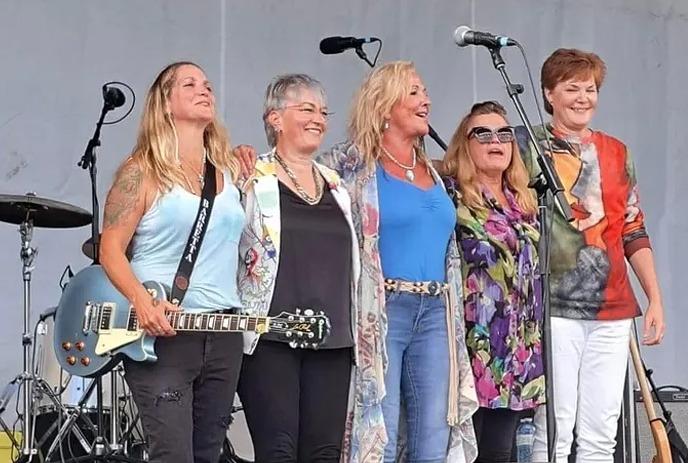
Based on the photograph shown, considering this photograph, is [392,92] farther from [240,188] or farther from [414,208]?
[240,188]

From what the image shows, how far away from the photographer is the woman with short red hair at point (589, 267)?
418 centimetres

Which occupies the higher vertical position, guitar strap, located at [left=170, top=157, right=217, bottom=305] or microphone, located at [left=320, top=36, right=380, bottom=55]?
microphone, located at [left=320, top=36, right=380, bottom=55]

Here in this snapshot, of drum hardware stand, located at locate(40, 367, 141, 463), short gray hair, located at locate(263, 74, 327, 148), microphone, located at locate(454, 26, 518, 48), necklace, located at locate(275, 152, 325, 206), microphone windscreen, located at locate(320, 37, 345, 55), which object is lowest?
drum hardware stand, located at locate(40, 367, 141, 463)

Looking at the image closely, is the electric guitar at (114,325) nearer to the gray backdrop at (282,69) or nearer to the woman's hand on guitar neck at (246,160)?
the woman's hand on guitar neck at (246,160)

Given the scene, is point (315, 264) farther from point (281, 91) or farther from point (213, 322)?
point (281, 91)

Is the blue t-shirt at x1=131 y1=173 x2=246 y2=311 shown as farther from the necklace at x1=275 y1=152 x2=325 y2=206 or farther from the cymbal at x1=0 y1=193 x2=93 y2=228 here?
the cymbal at x1=0 y1=193 x2=93 y2=228

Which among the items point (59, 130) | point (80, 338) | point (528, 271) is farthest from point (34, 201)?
point (528, 271)

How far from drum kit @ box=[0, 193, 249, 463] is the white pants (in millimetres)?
1543

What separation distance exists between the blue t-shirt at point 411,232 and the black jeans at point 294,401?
1.22 feet

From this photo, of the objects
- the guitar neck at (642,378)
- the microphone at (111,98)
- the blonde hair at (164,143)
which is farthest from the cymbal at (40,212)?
the guitar neck at (642,378)

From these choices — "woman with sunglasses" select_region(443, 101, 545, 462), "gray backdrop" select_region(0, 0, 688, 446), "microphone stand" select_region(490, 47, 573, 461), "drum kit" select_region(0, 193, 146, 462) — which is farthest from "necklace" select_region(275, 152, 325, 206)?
"gray backdrop" select_region(0, 0, 688, 446)

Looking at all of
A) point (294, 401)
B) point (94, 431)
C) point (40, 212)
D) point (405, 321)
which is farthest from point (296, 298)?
point (94, 431)

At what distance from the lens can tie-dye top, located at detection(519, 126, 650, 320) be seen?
Result: 422cm

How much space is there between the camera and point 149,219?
11.4 ft
